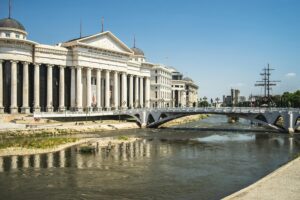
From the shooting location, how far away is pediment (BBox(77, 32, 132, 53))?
104 m

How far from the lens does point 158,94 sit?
504ft

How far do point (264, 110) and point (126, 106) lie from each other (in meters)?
54.5

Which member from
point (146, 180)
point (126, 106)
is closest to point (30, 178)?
point (146, 180)

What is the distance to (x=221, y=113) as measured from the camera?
8338 cm

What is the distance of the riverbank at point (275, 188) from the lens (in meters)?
23.6

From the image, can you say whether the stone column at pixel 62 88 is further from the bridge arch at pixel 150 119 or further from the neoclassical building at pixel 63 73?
the bridge arch at pixel 150 119

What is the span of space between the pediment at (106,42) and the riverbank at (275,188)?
80820 mm

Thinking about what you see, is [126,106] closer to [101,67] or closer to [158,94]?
[101,67]

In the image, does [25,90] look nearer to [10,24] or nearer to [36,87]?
[36,87]

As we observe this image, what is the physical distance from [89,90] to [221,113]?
41.1m

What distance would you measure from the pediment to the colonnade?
292 inches

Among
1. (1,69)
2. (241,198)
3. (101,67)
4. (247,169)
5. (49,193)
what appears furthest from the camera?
(101,67)

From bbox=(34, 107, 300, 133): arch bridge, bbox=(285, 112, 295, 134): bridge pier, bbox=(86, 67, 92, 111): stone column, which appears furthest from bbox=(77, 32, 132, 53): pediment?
bbox=(285, 112, 295, 134): bridge pier

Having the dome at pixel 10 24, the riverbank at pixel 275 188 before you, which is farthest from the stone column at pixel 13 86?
the riverbank at pixel 275 188
